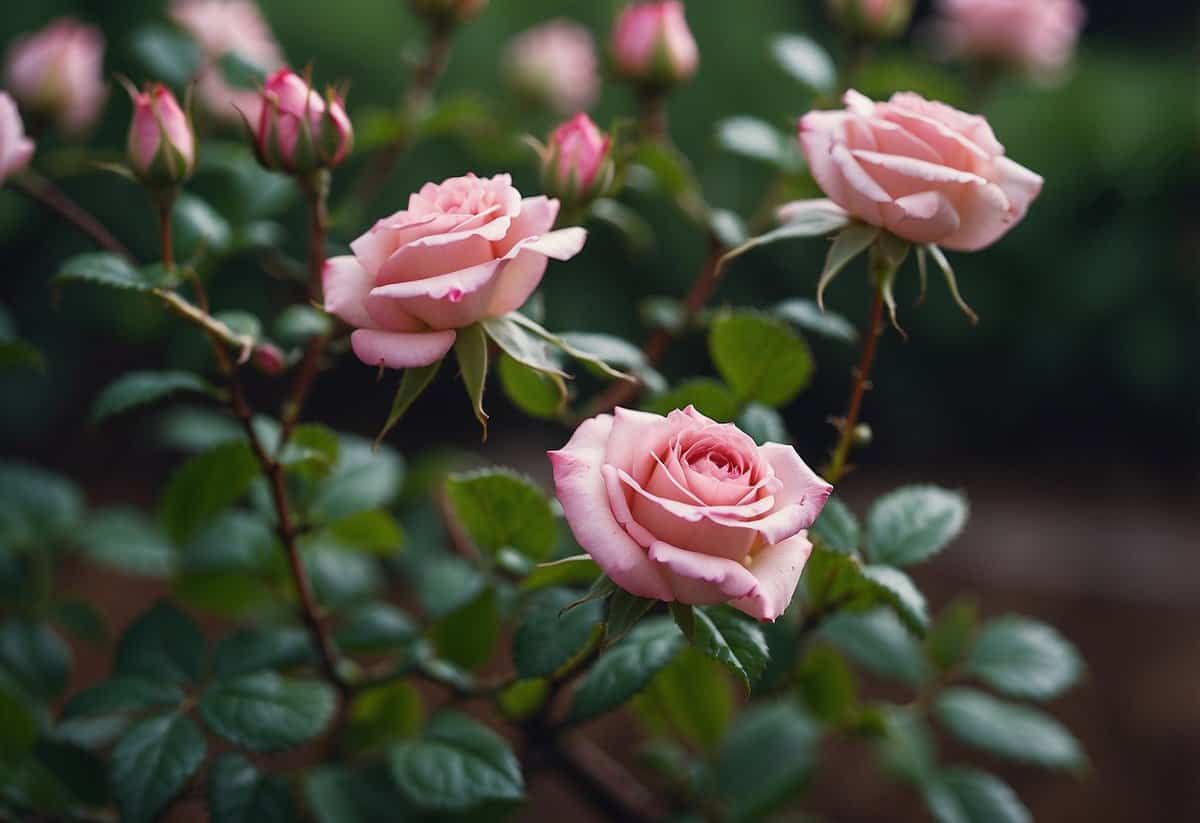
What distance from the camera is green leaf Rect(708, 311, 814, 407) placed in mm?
505

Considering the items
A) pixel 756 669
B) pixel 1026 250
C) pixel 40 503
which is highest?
pixel 756 669

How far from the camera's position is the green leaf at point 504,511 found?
0.49 metres

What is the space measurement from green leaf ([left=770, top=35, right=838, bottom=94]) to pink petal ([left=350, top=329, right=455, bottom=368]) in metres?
0.35

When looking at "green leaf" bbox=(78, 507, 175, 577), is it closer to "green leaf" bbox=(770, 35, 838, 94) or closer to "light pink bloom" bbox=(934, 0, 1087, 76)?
"green leaf" bbox=(770, 35, 838, 94)

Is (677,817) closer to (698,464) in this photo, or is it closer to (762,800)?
(762,800)

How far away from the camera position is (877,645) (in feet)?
2.15

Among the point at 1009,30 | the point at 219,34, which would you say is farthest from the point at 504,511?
the point at 1009,30

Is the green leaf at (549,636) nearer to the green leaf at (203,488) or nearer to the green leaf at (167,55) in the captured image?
the green leaf at (203,488)

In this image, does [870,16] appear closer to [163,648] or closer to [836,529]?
[836,529]

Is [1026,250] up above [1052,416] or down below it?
above

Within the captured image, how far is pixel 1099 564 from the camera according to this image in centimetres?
146

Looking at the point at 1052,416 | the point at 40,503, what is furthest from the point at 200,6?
the point at 1052,416

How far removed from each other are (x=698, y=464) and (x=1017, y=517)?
138 centimetres

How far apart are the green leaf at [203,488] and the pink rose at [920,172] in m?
0.34
